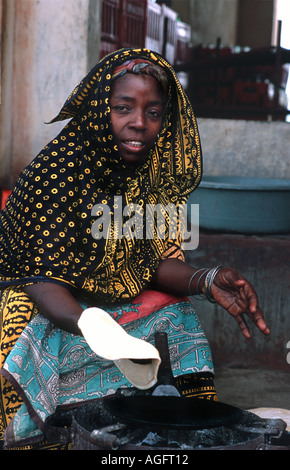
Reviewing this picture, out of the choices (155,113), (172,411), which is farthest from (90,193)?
(172,411)

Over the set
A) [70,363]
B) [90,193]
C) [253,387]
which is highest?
[90,193]

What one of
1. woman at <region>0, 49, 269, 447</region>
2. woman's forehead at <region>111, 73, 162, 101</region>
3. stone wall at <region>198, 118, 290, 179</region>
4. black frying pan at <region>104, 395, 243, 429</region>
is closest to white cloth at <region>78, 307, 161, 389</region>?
black frying pan at <region>104, 395, 243, 429</region>

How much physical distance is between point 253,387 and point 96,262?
1594mm

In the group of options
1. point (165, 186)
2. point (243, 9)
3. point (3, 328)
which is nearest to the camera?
point (3, 328)

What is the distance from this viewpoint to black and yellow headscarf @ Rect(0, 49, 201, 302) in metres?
2.54

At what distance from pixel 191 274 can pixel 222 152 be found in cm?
232

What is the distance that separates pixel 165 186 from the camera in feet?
9.57

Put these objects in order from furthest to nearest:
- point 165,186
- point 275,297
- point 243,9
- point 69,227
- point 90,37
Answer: point 243,9 < point 90,37 < point 275,297 < point 165,186 < point 69,227

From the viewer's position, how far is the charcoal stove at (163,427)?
6.21ft

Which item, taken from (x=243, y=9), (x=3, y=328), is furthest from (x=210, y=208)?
(x=243, y=9)

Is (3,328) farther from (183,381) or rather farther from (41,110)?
(41,110)

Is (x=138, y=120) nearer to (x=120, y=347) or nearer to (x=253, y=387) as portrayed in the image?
(x=120, y=347)

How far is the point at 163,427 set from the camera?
1.93 m
